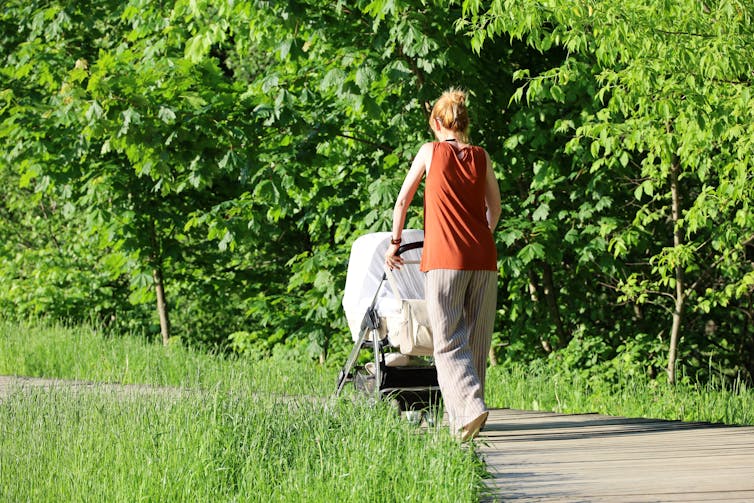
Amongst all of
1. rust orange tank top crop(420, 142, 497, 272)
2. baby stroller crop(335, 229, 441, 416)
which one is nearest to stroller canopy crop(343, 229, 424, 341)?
baby stroller crop(335, 229, 441, 416)

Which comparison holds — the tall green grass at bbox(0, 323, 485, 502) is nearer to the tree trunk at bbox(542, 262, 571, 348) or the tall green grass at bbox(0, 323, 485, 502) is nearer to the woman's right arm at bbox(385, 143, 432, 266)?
the woman's right arm at bbox(385, 143, 432, 266)

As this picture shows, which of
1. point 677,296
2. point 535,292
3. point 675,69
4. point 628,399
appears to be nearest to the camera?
point 675,69

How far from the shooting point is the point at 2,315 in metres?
14.4

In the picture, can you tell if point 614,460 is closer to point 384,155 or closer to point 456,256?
point 456,256

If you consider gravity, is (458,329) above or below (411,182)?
below

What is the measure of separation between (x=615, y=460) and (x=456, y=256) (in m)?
1.20

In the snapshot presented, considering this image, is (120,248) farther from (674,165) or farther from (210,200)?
(674,165)

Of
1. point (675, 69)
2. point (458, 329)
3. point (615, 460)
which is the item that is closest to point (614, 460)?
point (615, 460)

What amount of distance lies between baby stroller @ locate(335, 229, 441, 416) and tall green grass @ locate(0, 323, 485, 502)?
0.60m

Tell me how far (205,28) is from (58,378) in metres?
3.40

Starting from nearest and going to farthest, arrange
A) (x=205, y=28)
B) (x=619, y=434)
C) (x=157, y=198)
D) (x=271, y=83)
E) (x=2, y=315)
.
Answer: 1. (x=619, y=434)
2. (x=271, y=83)
3. (x=205, y=28)
4. (x=157, y=198)
5. (x=2, y=315)

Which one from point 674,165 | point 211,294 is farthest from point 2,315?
point 674,165

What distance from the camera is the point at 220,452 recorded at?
4625 millimetres

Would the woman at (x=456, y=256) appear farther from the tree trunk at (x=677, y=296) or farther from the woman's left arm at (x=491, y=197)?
the tree trunk at (x=677, y=296)
